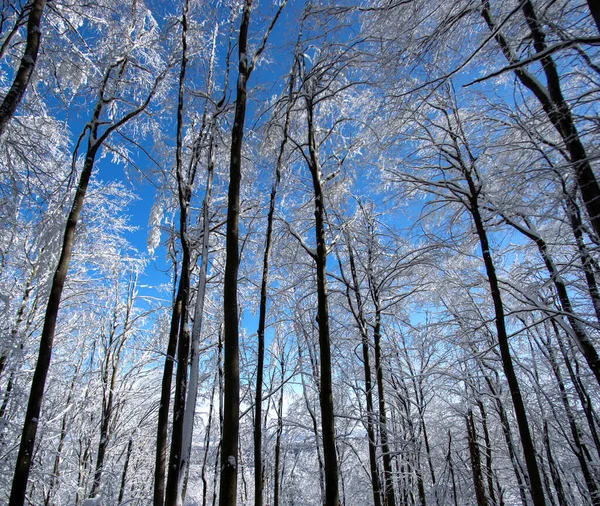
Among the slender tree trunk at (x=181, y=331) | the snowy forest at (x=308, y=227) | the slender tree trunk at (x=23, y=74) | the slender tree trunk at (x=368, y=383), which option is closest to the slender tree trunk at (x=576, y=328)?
the snowy forest at (x=308, y=227)

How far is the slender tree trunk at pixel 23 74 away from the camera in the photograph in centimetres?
338

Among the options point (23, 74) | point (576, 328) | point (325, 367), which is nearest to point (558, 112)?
point (576, 328)

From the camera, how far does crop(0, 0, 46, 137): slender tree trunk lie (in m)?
3.38

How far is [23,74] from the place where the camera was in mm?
3557

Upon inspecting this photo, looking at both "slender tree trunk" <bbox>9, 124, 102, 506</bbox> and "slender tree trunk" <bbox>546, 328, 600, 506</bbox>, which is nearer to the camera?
"slender tree trunk" <bbox>9, 124, 102, 506</bbox>

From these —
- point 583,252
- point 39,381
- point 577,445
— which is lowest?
point 577,445

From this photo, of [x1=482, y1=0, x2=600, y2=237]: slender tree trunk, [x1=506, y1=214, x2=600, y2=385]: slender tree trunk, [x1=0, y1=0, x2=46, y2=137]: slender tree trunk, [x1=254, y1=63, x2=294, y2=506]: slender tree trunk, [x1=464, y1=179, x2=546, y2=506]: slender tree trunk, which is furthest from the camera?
[x1=254, y1=63, x2=294, y2=506]: slender tree trunk

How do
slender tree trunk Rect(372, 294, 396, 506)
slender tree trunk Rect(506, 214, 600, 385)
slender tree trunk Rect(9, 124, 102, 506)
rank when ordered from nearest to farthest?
slender tree trunk Rect(9, 124, 102, 506) → slender tree trunk Rect(506, 214, 600, 385) → slender tree trunk Rect(372, 294, 396, 506)

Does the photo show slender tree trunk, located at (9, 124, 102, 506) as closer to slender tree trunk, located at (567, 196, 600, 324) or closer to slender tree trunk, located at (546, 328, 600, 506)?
slender tree trunk, located at (567, 196, 600, 324)

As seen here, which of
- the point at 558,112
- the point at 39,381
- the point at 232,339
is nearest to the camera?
the point at 558,112

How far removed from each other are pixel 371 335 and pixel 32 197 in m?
7.06

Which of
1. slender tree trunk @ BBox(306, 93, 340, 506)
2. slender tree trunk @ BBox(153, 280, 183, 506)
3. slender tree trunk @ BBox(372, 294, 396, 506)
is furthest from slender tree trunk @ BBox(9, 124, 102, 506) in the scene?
slender tree trunk @ BBox(372, 294, 396, 506)

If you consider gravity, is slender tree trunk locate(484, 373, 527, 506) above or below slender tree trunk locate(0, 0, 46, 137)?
below

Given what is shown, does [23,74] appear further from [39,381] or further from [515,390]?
[515,390]
